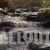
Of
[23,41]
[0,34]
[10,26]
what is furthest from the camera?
[10,26]

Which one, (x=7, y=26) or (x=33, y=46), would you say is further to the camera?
(x=7, y=26)

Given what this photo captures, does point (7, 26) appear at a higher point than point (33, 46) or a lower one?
lower

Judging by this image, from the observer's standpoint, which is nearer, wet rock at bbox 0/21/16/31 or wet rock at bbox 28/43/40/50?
wet rock at bbox 28/43/40/50

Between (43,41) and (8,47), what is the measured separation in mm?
1725

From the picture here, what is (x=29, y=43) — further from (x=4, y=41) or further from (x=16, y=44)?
(x=4, y=41)

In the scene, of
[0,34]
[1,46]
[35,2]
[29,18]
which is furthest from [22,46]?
[35,2]

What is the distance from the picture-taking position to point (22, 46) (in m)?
9.32

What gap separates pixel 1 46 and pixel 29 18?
25.9 ft

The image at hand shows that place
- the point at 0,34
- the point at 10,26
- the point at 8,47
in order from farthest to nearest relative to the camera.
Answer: the point at 10,26 < the point at 0,34 < the point at 8,47

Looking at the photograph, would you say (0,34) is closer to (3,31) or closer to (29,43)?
(3,31)

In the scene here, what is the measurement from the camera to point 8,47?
29.9 feet

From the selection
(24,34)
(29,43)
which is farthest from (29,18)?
(29,43)

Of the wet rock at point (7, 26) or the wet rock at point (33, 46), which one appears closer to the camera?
the wet rock at point (33, 46)

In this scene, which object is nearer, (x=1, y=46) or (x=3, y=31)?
(x=1, y=46)
